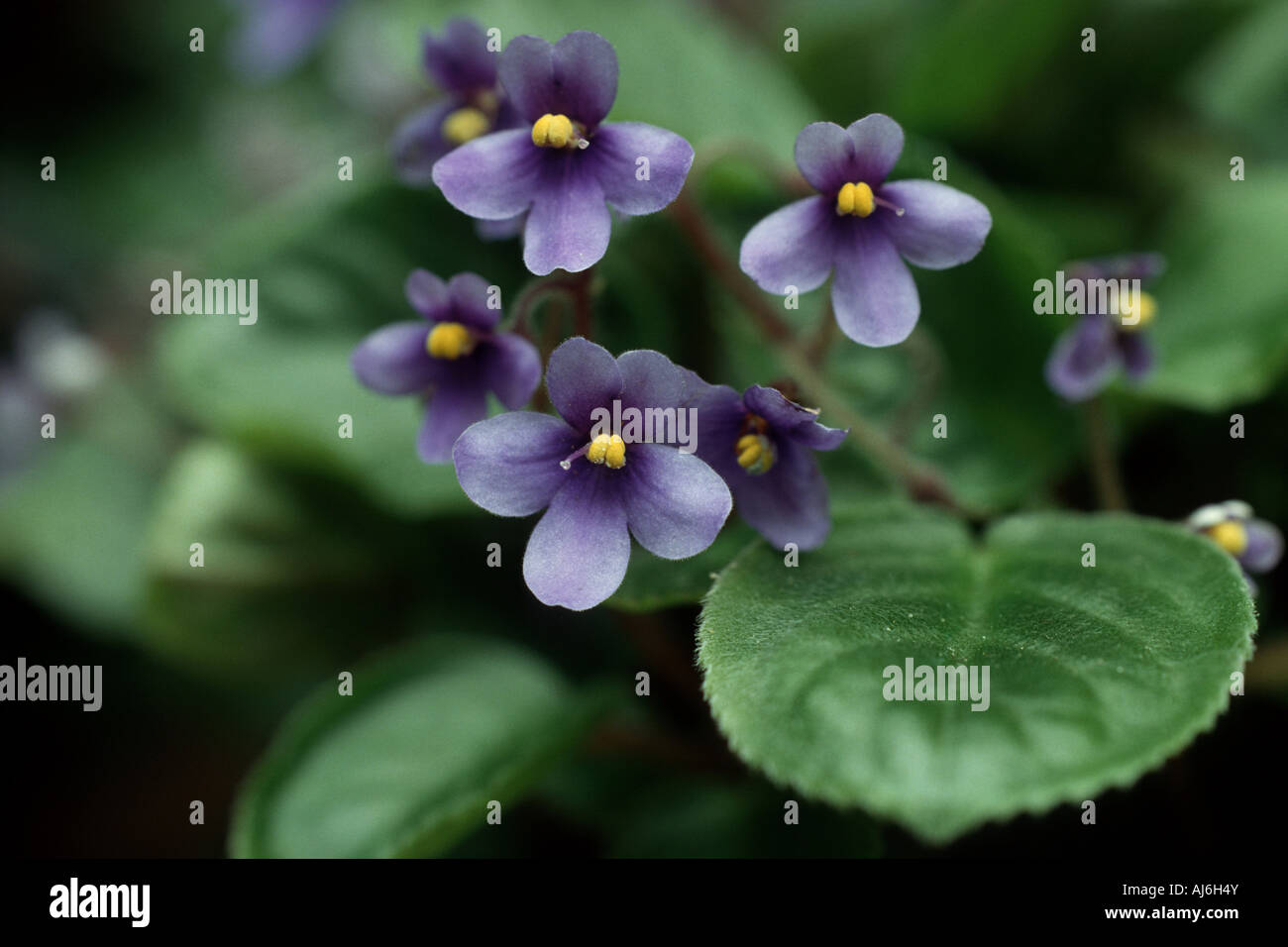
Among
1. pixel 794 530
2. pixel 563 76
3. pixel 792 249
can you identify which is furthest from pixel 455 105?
pixel 794 530

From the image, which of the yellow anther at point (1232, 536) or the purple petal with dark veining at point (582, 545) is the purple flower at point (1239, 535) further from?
the purple petal with dark veining at point (582, 545)

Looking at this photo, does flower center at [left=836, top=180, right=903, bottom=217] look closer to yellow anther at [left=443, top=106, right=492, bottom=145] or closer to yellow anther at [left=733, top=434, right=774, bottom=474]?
yellow anther at [left=733, top=434, right=774, bottom=474]

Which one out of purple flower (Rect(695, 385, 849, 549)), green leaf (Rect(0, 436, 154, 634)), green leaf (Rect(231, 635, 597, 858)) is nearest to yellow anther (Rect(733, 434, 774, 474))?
purple flower (Rect(695, 385, 849, 549))

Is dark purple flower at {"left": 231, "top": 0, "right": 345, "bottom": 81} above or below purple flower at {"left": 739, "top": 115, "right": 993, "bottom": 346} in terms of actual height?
above

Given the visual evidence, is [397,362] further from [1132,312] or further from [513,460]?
[1132,312]

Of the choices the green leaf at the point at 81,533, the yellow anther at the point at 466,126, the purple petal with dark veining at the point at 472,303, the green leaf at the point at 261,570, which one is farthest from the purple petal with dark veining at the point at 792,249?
the green leaf at the point at 81,533

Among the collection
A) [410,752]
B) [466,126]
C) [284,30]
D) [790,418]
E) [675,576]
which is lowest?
[410,752]
